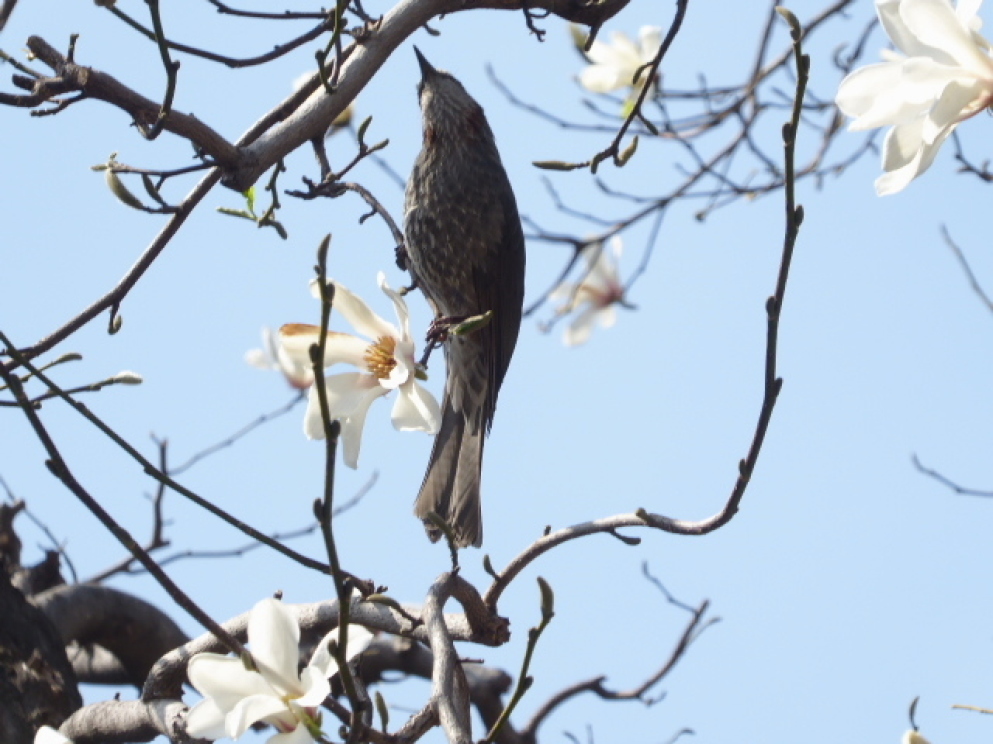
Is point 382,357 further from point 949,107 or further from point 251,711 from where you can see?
point 949,107

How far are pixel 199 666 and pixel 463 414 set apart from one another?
242 cm

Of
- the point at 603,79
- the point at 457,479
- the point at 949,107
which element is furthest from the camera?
the point at 603,79

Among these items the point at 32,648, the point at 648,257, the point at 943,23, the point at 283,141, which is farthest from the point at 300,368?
the point at 648,257

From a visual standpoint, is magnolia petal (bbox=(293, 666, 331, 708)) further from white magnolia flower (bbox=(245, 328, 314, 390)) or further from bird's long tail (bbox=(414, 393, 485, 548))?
white magnolia flower (bbox=(245, 328, 314, 390))

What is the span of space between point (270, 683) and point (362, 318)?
2.22 feet

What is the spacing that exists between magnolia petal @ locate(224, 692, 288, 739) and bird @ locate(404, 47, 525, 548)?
7.31ft

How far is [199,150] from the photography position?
204 cm

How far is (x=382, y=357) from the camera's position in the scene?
1920 millimetres

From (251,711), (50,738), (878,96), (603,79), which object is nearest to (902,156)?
(878,96)

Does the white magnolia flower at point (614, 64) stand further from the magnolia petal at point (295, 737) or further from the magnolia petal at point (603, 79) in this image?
the magnolia petal at point (295, 737)

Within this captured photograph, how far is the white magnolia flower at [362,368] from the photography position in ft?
6.08

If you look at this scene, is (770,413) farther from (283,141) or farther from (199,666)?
(283,141)

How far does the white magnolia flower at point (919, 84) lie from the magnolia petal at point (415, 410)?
32.1 inches

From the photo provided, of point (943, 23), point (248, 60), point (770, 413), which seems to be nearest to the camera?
point (943, 23)
